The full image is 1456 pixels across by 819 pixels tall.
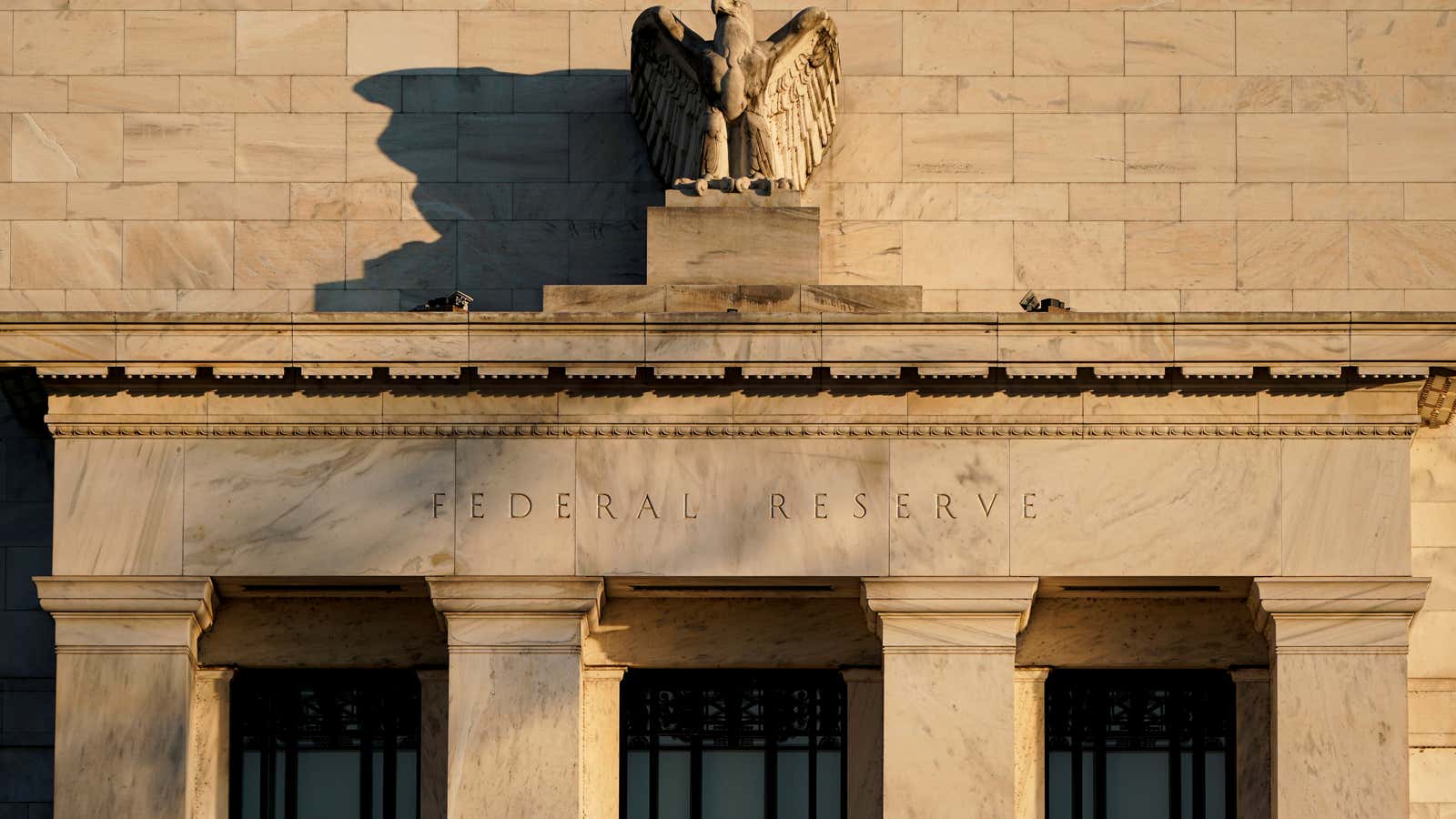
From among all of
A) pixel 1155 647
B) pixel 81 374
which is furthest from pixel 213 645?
pixel 1155 647

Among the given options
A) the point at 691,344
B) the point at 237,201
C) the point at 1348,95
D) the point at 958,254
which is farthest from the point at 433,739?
the point at 1348,95

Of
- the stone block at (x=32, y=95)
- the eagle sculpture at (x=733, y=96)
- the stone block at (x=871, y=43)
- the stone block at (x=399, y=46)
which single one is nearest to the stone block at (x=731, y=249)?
the eagle sculpture at (x=733, y=96)

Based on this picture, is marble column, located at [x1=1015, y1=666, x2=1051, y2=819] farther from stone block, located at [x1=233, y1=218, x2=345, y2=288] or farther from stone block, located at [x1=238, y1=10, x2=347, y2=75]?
stone block, located at [x1=238, y1=10, x2=347, y2=75]

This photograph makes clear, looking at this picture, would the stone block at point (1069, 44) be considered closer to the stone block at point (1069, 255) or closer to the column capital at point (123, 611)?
the stone block at point (1069, 255)

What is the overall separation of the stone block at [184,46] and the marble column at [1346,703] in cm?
1508

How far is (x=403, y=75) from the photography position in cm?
3534

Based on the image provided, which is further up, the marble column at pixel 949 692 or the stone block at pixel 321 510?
the stone block at pixel 321 510

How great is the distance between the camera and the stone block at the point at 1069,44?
35.3 meters

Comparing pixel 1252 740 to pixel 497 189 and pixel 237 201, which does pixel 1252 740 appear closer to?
pixel 497 189

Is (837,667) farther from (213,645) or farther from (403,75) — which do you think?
(403,75)

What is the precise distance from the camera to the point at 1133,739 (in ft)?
107

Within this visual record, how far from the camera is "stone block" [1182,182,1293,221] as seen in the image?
34844 mm

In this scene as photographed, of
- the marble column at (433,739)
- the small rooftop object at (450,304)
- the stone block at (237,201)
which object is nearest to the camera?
the small rooftop object at (450,304)

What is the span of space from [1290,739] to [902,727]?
13.8 feet
